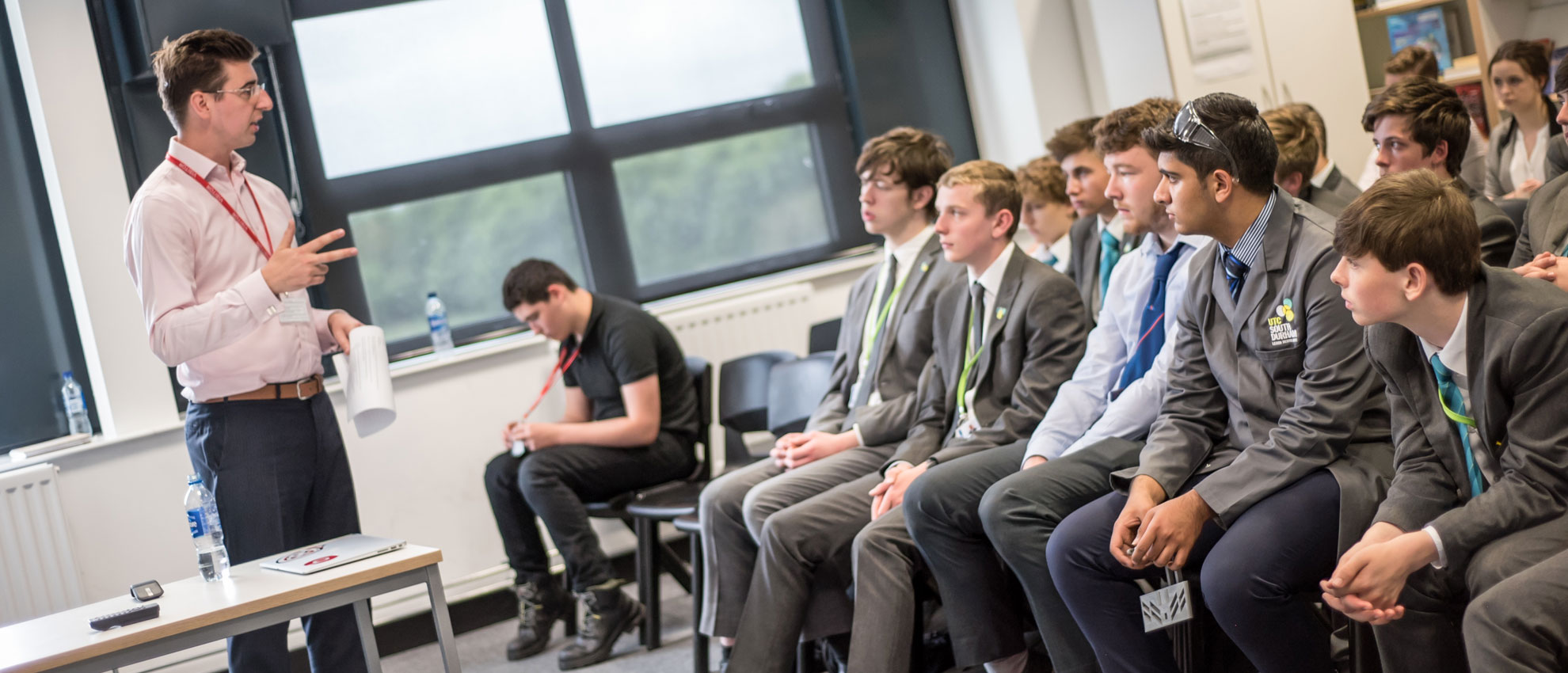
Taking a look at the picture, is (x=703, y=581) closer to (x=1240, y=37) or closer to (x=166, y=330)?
(x=166, y=330)

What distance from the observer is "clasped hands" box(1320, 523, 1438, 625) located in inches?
65.6

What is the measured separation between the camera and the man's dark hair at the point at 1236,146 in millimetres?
2086

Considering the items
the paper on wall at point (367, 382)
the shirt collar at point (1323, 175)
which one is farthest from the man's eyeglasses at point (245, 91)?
the shirt collar at point (1323, 175)

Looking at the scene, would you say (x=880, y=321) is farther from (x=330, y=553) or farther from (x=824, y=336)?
(x=330, y=553)

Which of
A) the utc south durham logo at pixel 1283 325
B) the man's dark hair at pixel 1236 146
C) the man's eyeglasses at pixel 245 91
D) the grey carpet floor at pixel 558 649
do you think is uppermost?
the man's eyeglasses at pixel 245 91

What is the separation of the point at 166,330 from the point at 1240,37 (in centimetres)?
380

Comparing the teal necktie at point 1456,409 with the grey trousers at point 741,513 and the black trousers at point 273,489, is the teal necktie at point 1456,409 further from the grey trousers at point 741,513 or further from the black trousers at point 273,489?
the black trousers at point 273,489

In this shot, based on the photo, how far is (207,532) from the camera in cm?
246

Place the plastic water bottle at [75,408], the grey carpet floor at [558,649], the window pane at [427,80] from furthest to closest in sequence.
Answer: the window pane at [427,80], the plastic water bottle at [75,408], the grey carpet floor at [558,649]

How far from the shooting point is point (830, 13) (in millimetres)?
5199

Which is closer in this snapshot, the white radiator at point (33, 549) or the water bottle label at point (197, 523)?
the water bottle label at point (197, 523)

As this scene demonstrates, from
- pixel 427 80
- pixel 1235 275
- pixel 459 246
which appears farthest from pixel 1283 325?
pixel 427 80

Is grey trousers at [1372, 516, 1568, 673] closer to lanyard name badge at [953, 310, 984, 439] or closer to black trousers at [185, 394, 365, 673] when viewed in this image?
lanyard name badge at [953, 310, 984, 439]

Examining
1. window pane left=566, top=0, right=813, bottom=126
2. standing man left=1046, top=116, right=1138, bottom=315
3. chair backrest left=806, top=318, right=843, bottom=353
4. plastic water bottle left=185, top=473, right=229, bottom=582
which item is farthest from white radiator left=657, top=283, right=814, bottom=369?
plastic water bottle left=185, top=473, right=229, bottom=582
